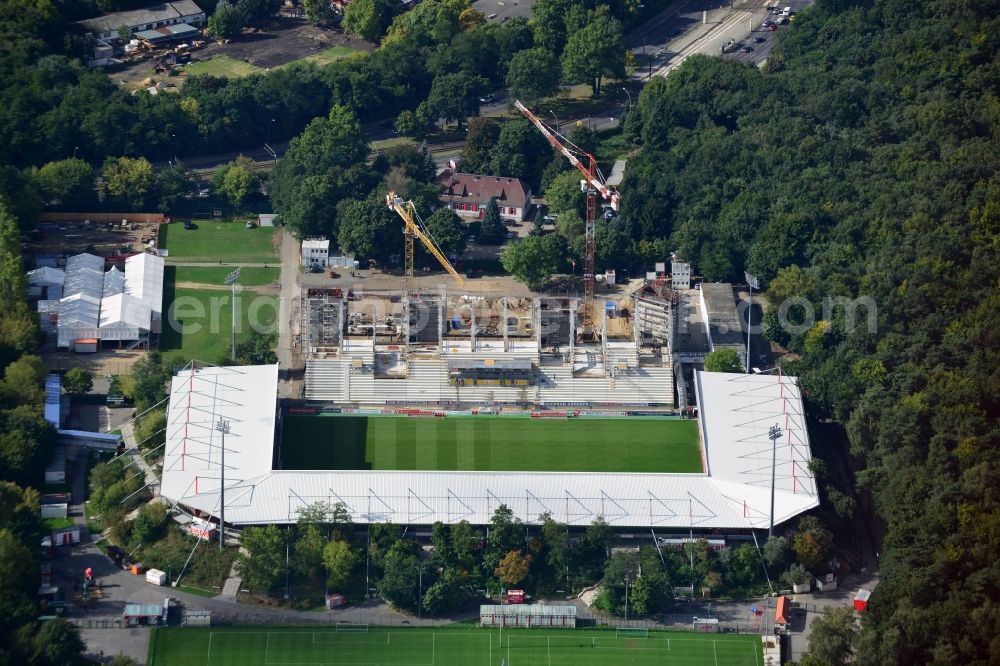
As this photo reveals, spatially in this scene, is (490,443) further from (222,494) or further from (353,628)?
(353,628)

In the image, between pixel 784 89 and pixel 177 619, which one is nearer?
pixel 177 619

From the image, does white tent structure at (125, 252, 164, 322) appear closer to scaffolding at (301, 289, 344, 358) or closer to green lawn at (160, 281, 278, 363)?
green lawn at (160, 281, 278, 363)

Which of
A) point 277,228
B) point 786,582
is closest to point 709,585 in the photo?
point 786,582

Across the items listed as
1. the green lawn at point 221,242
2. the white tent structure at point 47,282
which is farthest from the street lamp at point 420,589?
the green lawn at point 221,242

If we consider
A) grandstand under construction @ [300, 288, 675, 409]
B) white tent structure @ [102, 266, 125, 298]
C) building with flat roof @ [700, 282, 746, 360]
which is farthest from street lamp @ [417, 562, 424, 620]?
white tent structure @ [102, 266, 125, 298]

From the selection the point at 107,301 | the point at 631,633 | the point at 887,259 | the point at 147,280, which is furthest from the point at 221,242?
the point at 631,633

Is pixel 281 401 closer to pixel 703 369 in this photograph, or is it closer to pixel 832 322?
pixel 703 369

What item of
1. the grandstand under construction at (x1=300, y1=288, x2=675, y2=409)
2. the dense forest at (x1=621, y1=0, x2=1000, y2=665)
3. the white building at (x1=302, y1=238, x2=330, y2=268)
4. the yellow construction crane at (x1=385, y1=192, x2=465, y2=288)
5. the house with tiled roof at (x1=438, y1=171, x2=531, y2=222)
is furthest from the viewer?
the house with tiled roof at (x1=438, y1=171, x2=531, y2=222)
